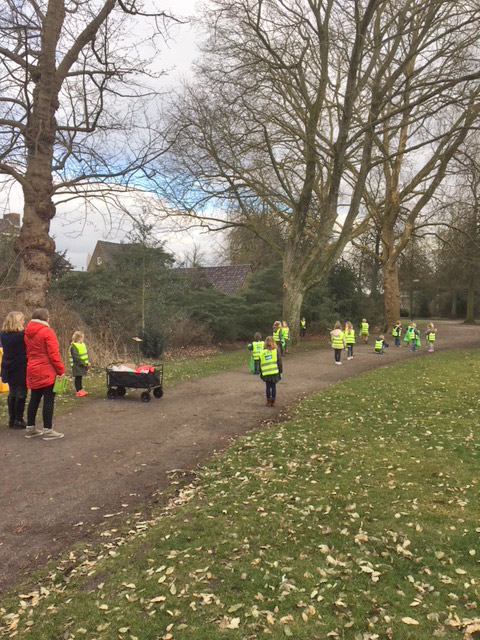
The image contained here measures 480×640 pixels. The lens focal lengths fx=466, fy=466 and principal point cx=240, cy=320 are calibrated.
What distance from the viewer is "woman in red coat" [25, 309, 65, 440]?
273 inches

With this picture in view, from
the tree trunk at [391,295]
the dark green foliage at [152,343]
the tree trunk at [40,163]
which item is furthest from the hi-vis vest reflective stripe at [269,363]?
the tree trunk at [391,295]

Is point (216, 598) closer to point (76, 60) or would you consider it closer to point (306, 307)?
point (76, 60)

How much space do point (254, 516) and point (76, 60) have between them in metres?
11.0

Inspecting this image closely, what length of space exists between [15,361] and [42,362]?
86 cm

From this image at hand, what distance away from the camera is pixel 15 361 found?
7.53 m

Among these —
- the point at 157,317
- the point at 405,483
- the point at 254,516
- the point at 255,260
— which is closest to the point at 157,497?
the point at 254,516

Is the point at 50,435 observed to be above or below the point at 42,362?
below

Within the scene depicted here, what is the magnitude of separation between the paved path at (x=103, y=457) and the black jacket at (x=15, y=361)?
90 cm

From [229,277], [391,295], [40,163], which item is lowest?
[391,295]

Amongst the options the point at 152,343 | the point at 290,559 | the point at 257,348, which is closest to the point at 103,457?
the point at 290,559

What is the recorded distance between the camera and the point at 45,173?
34.2 feet

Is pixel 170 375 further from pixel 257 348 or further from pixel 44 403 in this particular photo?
pixel 44 403

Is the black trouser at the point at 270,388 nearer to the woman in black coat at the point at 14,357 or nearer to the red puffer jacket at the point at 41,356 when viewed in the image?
the red puffer jacket at the point at 41,356

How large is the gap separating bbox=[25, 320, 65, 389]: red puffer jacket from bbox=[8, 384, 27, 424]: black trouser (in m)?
0.72
